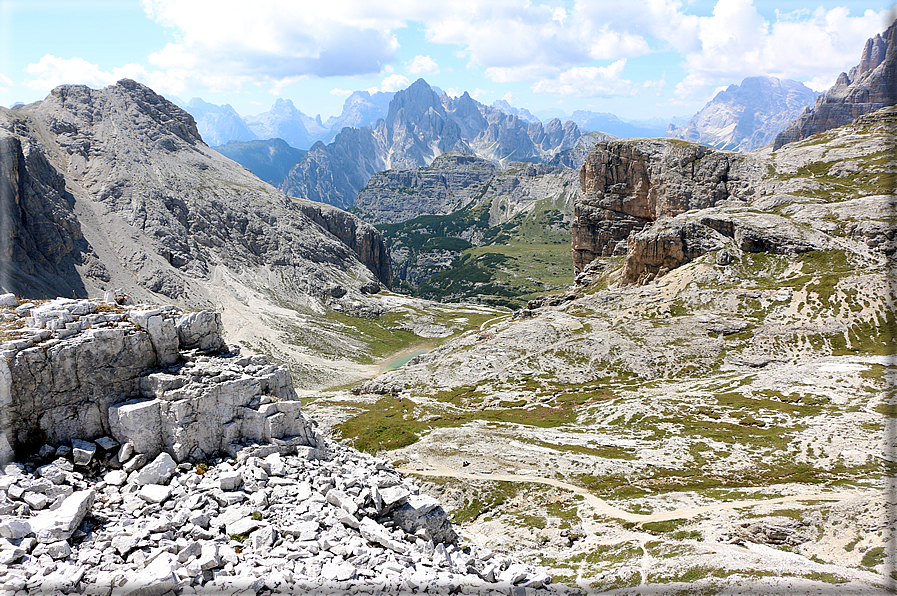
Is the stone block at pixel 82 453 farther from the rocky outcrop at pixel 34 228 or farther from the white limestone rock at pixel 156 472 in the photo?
the rocky outcrop at pixel 34 228

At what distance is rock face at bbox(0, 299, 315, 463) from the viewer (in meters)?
24.8

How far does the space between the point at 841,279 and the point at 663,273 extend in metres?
43.9

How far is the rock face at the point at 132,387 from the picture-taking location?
976 inches

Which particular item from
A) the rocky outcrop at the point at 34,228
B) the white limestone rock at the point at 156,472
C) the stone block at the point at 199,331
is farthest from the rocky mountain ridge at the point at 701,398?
the rocky outcrop at the point at 34,228

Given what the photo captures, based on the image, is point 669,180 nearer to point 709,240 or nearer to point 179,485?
point 709,240

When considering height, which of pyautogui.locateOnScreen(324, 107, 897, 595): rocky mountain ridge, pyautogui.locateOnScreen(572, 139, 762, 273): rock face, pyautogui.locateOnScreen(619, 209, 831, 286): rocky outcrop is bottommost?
pyautogui.locateOnScreen(324, 107, 897, 595): rocky mountain ridge

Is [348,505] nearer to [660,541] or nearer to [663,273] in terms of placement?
[660,541]

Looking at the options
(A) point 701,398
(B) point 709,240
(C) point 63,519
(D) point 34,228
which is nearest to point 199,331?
(C) point 63,519

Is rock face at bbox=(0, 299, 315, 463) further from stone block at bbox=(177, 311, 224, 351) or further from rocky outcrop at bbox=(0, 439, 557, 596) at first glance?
rocky outcrop at bbox=(0, 439, 557, 596)

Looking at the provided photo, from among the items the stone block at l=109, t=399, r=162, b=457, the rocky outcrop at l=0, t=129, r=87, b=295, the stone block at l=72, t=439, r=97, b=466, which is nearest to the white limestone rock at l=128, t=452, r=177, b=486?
the stone block at l=109, t=399, r=162, b=457

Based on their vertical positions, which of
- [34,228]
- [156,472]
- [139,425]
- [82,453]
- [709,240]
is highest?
[34,228]

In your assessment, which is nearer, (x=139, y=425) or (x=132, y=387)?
(x=139, y=425)

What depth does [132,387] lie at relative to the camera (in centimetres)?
2828

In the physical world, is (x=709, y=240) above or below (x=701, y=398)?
above
